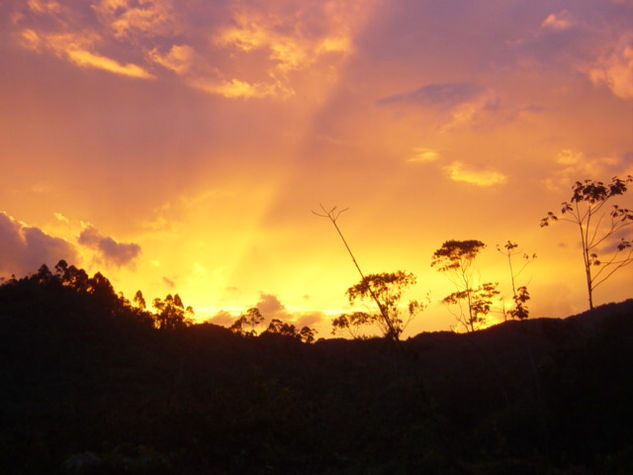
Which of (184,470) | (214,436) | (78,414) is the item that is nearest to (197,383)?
(78,414)

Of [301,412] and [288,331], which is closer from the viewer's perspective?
[301,412]

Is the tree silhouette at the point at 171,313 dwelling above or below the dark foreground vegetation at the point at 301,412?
above

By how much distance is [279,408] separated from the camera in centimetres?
2297

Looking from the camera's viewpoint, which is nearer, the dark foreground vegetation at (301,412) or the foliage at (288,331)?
the dark foreground vegetation at (301,412)

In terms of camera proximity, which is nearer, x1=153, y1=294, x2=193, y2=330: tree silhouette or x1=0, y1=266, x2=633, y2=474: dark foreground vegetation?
x1=0, y1=266, x2=633, y2=474: dark foreground vegetation

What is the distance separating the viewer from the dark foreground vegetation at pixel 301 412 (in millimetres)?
16500

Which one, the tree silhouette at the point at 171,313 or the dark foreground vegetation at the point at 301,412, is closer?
the dark foreground vegetation at the point at 301,412

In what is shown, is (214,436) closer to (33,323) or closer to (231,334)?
(33,323)

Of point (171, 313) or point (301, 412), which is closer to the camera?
point (301, 412)

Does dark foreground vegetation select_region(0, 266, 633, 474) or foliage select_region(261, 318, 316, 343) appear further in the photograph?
foliage select_region(261, 318, 316, 343)

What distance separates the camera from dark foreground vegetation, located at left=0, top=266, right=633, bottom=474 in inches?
650

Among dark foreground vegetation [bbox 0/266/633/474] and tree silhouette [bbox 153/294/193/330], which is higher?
tree silhouette [bbox 153/294/193/330]

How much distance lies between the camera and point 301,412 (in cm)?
2322

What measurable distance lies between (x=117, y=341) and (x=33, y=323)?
6.76 m
